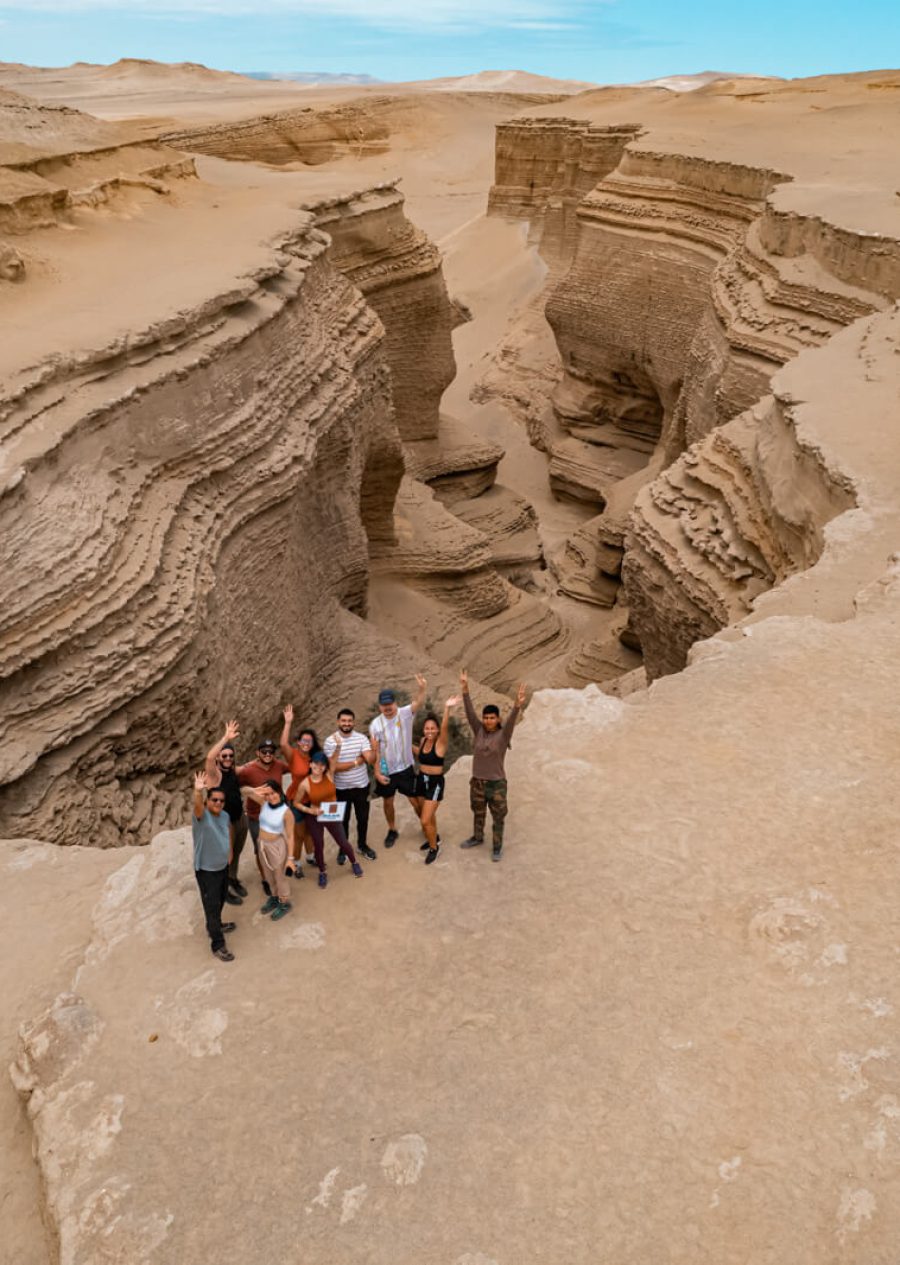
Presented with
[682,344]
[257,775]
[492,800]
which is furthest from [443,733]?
[682,344]

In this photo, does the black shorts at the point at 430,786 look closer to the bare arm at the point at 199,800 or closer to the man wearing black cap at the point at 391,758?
the man wearing black cap at the point at 391,758

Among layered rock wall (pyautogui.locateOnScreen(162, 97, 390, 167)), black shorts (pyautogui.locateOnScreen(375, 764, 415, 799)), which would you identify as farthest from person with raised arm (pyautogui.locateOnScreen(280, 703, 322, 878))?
layered rock wall (pyautogui.locateOnScreen(162, 97, 390, 167))

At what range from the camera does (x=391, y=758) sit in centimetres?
532

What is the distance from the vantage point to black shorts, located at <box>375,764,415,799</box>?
17.3 ft

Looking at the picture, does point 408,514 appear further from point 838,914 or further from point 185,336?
point 838,914

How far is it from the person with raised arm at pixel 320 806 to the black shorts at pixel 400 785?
0.28 m

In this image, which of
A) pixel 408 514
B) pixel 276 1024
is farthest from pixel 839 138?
pixel 276 1024

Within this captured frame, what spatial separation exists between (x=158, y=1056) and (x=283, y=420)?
21.3 ft

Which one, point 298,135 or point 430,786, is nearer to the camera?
point 430,786

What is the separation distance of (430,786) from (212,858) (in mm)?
1143

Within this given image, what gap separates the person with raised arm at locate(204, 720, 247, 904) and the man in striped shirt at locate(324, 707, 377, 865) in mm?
468

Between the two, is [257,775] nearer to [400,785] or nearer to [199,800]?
[199,800]

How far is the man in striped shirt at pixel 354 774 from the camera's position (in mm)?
5207

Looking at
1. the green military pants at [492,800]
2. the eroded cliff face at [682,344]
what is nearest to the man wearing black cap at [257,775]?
the green military pants at [492,800]
